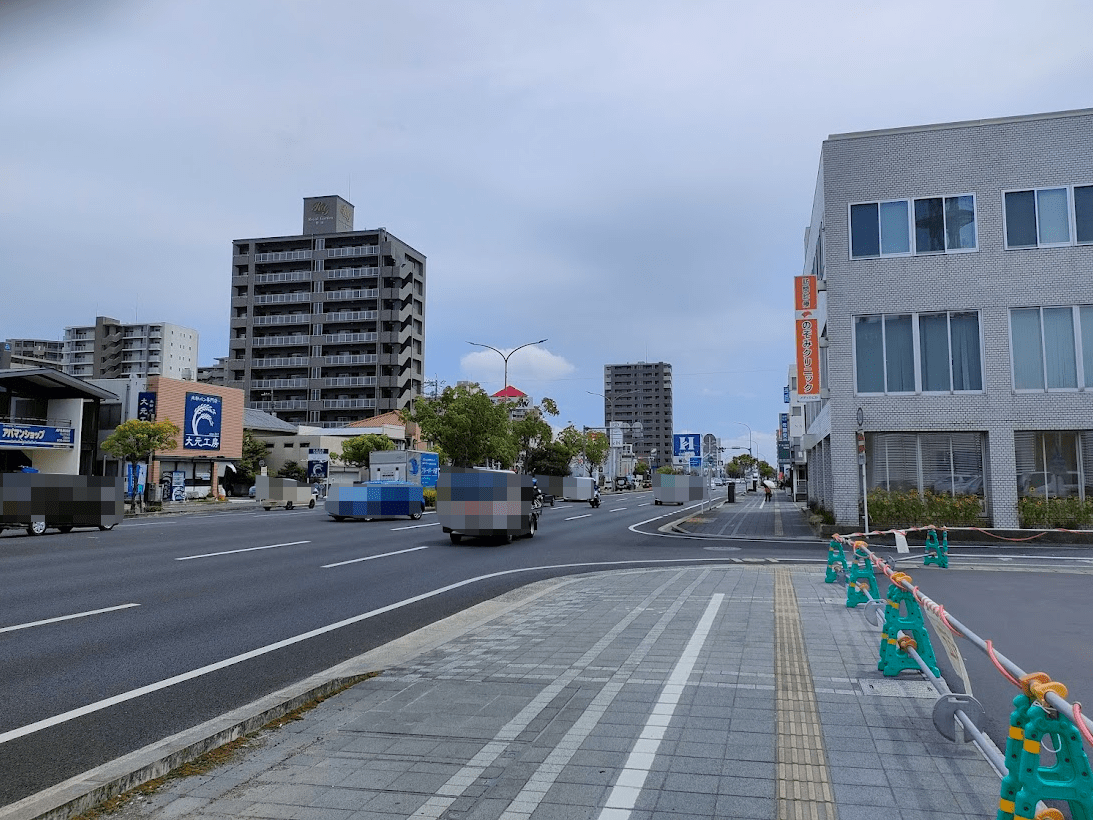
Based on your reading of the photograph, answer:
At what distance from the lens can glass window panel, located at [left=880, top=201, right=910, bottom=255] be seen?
928 inches

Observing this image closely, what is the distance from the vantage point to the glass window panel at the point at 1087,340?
2189cm

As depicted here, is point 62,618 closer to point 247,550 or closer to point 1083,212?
point 247,550

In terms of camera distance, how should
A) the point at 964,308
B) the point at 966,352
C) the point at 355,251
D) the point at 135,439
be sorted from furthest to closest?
the point at 355,251 < the point at 135,439 < the point at 966,352 < the point at 964,308

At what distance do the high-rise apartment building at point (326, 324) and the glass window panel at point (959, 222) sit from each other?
63.0 m

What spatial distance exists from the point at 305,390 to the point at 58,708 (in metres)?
78.9

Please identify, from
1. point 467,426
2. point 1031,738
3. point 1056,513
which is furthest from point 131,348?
point 1031,738

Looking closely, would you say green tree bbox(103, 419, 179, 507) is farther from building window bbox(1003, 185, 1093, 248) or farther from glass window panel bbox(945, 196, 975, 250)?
building window bbox(1003, 185, 1093, 248)

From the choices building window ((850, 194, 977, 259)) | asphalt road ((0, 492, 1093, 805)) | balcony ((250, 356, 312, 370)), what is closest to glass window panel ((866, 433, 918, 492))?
asphalt road ((0, 492, 1093, 805))

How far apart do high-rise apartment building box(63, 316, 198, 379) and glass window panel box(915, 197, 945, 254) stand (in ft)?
365

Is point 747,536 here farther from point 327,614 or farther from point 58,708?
point 58,708

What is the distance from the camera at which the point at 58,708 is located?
5840 mm

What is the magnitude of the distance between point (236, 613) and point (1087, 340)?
76.8 ft

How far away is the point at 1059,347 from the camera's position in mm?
22266

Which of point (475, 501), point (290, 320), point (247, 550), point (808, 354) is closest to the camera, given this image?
point (247, 550)
